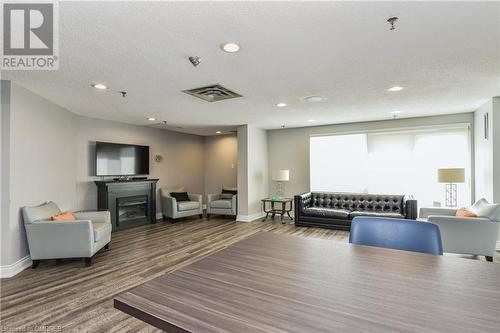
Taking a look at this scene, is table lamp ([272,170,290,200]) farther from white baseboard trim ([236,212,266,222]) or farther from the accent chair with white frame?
the accent chair with white frame

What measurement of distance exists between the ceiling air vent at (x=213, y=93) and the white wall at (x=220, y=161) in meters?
3.69

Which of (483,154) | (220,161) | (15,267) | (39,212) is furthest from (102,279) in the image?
(483,154)

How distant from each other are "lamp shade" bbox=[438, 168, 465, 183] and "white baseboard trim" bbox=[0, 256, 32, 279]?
635 centimetres

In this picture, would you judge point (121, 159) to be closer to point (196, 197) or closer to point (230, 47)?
point (196, 197)

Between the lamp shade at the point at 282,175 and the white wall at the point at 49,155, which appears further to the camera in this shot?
the lamp shade at the point at 282,175

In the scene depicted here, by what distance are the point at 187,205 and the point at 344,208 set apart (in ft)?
11.9

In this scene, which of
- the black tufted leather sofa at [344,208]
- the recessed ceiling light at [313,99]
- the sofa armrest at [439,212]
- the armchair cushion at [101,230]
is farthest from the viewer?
the black tufted leather sofa at [344,208]

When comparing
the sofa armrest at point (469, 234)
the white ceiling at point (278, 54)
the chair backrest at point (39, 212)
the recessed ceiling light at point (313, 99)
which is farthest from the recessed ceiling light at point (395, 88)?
the chair backrest at point (39, 212)

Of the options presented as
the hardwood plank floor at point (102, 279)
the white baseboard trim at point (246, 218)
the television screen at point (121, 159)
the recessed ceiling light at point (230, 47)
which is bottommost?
the hardwood plank floor at point (102, 279)

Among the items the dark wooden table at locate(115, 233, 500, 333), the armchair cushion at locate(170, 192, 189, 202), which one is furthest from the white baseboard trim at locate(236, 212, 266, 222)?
the dark wooden table at locate(115, 233, 500, 333)

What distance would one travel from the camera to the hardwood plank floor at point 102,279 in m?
2.04

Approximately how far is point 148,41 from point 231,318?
2128 mm

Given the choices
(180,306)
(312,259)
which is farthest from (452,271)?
(180,306)

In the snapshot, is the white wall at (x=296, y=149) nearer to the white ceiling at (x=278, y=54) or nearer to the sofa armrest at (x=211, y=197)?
the sofa armrest at (x=211, y=197)
